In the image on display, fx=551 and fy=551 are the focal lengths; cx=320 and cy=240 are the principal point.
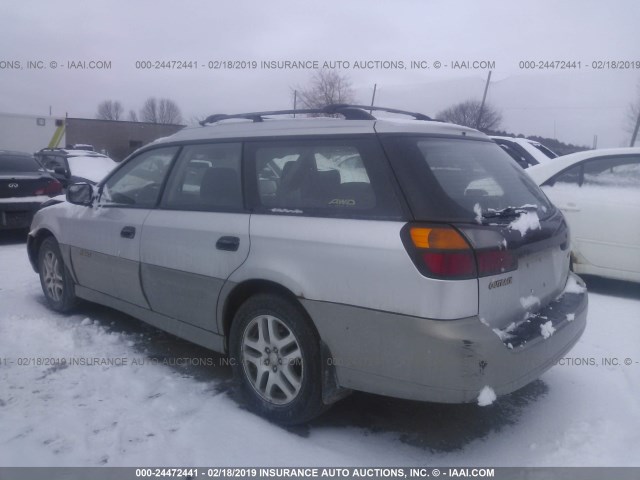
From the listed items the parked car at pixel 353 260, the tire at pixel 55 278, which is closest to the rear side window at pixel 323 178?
the parked car at pixel 353 260

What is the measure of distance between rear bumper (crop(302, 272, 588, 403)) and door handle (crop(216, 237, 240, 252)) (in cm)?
63

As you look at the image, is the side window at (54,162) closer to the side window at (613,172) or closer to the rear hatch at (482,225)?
the side window at (613,172)

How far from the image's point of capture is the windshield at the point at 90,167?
43.9 ft

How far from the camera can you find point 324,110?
11.7 ft

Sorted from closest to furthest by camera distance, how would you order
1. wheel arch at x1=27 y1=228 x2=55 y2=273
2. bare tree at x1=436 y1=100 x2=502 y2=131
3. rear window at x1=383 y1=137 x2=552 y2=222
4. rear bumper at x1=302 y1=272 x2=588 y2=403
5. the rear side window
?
rear bumper at x1=302 y1=272 x2=588 y2=403 → rear window at x1=383 y1=137 x2=552 y2=222 → the rear side window → wheel arch at x1=27 y1=228 x2=55 y2=273 → bare tree at x1=436 y1=100 x2=502 y2=131

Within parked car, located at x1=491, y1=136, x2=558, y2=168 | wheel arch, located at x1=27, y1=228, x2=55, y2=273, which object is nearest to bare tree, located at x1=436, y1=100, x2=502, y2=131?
parked car, located at x1=491, y1=136, x2=558, y2=168

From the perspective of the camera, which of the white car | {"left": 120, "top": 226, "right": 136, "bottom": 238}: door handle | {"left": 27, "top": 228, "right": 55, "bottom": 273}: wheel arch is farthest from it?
the white car

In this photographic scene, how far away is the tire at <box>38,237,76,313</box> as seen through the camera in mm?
4965

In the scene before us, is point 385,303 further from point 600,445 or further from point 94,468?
point 94,468

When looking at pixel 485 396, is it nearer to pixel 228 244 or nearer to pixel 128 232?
pixel 228 244

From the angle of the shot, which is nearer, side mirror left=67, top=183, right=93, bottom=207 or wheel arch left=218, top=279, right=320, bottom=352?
wheel arch left=218, top=279, right=320, bottom=352

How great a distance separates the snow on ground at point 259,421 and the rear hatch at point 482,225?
2.40ft

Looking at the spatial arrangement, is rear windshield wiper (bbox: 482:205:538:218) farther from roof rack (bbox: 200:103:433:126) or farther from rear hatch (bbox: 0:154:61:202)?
rear hatch (bbox: 0:154:61:202)

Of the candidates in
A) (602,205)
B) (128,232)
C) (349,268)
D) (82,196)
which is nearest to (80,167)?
(82,196)
